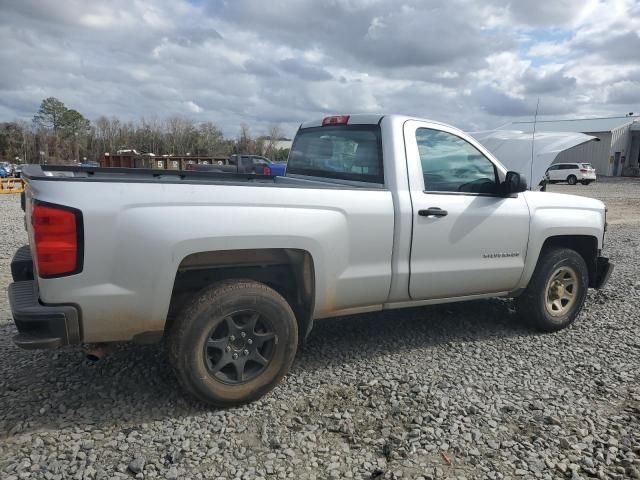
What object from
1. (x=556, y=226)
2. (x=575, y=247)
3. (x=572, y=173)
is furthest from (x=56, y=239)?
(x=572, y=173)

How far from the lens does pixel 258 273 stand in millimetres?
3383

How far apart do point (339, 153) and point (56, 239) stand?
7.90ft

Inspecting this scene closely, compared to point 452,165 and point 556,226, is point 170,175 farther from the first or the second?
point 556,226

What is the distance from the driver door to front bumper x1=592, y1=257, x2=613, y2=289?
126 cm

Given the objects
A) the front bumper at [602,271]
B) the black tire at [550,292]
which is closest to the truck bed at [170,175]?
the black tire at [550,292]

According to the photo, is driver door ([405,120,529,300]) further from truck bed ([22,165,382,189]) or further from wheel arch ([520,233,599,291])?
truck bed ([22,165,382,189])

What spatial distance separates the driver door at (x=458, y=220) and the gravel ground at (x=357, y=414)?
0.67 meters

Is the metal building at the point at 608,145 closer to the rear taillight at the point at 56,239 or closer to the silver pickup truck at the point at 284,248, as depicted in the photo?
the silver pickup truck at the point at 284,248

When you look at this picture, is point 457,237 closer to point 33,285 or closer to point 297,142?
point 297,142

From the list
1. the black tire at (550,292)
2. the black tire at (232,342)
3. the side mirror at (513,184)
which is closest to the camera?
the black tire at (232,342)

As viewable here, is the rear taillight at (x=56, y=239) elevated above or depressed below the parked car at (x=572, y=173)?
below

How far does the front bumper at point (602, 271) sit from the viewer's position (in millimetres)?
5059

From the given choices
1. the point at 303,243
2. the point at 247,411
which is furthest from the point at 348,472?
the point at 303,243

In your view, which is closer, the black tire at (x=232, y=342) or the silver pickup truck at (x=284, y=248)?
the silver pickup truck at (x=284, y=248)
